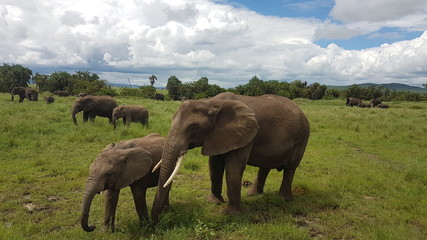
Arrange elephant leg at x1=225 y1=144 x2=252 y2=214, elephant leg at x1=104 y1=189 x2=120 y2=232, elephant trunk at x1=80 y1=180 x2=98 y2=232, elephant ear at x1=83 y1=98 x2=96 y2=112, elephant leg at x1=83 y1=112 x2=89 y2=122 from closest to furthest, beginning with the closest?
elephant trunk at x1=80 y1=180 x2=98 y2=232 → elephant leg at x1=104 y1=189 x2=120 y2=232 → elephant leg at x1=225 y1=144 x2=252 y2=214 → elephant ear at x1=83 y1=98 x2=96 y2=112 → elephant leg at x1=83 y1=112 x2=89 y2=122

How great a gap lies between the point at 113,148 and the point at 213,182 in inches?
Result: 93.6

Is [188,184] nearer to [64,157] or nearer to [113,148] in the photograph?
[113,148]

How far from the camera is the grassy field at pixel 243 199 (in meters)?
5.56

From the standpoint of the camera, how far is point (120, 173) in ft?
16.7

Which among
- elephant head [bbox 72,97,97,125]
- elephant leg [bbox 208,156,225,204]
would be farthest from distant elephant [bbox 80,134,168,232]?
elephant head [bbox 72,97,97,125]

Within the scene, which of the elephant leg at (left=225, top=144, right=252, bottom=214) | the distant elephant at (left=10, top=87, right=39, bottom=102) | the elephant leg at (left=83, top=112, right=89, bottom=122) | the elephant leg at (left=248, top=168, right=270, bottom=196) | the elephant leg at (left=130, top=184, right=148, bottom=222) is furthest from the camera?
the distant elephant at (left=10, top=87, right=39, bottom=102)

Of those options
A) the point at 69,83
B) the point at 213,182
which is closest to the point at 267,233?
the point at 213,182

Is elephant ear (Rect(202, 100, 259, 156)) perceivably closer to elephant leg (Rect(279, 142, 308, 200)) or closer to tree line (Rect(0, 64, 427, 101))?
elephant leg (Rect(279, 142, 308, 200))

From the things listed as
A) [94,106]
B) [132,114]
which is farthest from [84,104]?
[132,114]

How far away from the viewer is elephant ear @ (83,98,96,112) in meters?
18.6

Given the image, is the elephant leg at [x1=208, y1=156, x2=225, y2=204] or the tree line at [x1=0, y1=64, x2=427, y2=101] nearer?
the elephant leg at [x1=208, y1=156, x2=225, y2=204]

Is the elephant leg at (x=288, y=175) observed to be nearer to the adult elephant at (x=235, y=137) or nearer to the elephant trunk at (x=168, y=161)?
the adult elephant at (x=235, y=137)

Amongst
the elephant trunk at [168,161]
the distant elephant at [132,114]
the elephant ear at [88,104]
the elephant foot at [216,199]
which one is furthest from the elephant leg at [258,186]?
the elephant ear at [88,104]

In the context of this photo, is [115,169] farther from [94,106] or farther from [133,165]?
[94,106]
